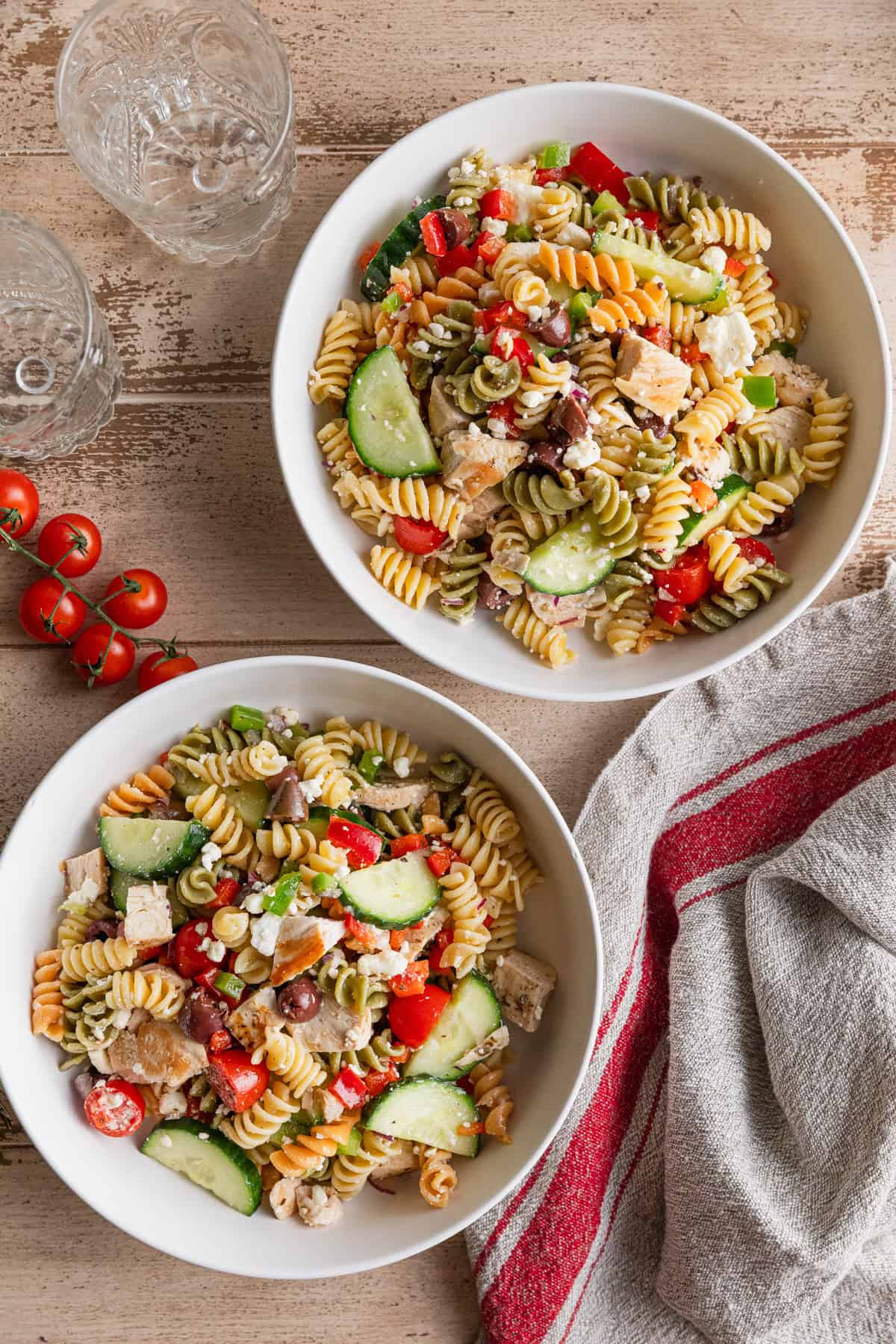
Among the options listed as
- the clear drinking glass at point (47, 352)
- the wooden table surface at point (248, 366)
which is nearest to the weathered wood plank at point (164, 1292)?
the wooden table surface at point (248, 366)

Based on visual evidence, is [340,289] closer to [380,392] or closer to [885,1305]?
[380,392]

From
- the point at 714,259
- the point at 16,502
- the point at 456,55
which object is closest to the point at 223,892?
the point at 16,502

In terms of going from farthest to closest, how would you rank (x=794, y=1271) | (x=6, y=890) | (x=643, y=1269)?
(x=643, y=1269) → (x=794, y=1271) → (x=6, y=890)

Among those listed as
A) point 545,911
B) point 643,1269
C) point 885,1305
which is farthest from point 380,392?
point 885,1305

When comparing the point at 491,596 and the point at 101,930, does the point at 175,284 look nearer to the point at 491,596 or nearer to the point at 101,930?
the point at 491,596

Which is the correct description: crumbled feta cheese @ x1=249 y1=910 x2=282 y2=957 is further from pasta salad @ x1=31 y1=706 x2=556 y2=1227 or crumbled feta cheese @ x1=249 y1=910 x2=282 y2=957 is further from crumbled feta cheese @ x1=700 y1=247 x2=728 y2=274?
crumbled feta cheese @ x1=700 y1=247 x2=728 y2=274
